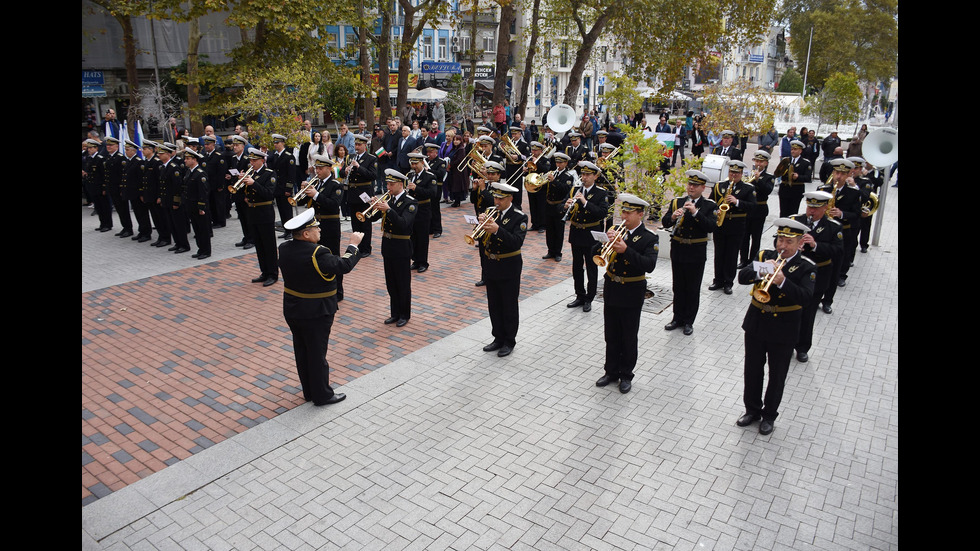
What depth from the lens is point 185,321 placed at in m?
9.82

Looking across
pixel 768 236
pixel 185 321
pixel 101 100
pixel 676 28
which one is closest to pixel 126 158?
pixel 185 321

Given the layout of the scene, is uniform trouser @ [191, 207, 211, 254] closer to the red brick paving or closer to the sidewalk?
the red brick paving

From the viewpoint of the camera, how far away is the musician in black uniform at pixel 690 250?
914 centimetres

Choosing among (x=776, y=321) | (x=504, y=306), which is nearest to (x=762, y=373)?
(x=776, y=321)

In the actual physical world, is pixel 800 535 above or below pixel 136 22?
below

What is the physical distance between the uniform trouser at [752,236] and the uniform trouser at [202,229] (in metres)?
9.86

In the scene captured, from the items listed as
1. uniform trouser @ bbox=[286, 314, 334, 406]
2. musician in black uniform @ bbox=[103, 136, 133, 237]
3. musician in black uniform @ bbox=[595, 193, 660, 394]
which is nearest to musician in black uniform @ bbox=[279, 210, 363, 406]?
uniform trouser @ bbox=[286, 314, 334, 406]

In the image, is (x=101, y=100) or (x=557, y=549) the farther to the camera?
(x=101, y=100)

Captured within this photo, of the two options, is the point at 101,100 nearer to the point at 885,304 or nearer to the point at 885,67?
the point at 885,304

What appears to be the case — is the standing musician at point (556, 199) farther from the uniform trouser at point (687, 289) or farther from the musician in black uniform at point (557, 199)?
the uniform trouser at point (687, 289)

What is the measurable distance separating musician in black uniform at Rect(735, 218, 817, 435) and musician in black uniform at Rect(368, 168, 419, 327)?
14.8 ft

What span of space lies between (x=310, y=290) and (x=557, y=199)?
20.7 ft

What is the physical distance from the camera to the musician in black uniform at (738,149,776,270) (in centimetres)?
1156

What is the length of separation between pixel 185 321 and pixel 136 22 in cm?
2576
